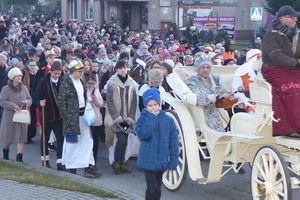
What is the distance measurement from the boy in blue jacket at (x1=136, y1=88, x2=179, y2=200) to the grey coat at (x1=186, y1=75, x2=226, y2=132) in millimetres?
1704

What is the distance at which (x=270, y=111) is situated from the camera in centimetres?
866

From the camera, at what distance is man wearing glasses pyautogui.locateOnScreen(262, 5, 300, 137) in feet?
27.7

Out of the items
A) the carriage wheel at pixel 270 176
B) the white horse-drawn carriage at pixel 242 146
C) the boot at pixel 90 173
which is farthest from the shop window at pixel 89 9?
the carriage wheel at pixel 270 176

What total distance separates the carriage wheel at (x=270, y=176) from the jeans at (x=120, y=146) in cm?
358

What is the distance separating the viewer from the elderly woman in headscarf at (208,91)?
1023 centimetres

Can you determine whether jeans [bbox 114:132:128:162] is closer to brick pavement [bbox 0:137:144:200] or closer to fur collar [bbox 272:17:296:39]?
brick pavement [bbox 0:137:144:200]

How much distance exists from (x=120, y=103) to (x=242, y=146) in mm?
3021

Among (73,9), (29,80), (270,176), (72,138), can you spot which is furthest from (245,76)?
(73,9)

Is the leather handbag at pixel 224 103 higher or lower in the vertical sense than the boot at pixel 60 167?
higher

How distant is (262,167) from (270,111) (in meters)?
0.65

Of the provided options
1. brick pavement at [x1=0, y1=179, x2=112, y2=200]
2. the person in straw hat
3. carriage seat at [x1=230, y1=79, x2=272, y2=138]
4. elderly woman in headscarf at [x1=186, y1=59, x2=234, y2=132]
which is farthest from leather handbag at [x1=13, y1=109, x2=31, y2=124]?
carriage seat at [x1=230, y1=79, x2=272, y2=138]

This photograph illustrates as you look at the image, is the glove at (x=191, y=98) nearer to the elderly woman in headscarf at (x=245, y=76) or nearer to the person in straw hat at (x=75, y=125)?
the elderly woman in headscarf at (x=245, y=76)

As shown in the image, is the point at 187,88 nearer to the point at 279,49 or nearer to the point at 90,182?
the point at 90,182

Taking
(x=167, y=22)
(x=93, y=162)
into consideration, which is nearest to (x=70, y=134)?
(x=93, y=162)
